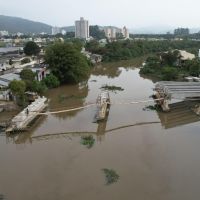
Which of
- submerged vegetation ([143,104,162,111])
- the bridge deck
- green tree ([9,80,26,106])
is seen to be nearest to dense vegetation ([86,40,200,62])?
the bridge deck

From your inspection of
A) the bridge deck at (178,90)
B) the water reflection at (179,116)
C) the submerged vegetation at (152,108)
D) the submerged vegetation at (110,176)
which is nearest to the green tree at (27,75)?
the submerged vegetation at (152,108)

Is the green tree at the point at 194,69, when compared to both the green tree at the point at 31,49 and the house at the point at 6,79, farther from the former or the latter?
the green tree at the point at 31,49

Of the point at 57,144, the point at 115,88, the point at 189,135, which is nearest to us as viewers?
the point at 57,144

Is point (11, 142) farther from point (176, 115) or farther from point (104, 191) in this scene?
point (176, 115)

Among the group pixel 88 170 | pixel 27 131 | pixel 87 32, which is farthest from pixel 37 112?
pixel 87 32

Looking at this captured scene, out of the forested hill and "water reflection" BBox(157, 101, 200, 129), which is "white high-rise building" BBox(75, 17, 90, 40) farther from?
"water reflection" BBox(157, 101, 200, 129)

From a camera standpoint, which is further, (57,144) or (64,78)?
(64,78)
